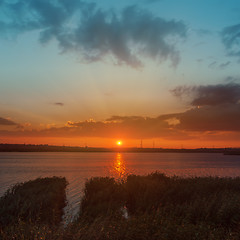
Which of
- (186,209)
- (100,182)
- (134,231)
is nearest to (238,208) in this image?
(186,209)

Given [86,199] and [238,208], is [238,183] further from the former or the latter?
[86,199]

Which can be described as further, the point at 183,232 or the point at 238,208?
the point at 238,208

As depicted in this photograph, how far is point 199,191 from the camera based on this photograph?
2197 centimetres

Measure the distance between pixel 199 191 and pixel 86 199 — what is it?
10.4m

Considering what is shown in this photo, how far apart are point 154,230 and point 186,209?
587 centimetres

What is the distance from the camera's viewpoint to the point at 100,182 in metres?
26.6

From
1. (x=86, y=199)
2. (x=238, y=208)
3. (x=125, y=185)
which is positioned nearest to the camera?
(x=238, y=208)

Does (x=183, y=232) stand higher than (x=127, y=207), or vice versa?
(x=183, y=232)

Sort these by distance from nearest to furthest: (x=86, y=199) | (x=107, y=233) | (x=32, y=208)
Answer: (x=107, y=233)
(x=32, y=208)
(x=86, y=199)

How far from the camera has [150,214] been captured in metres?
15.0

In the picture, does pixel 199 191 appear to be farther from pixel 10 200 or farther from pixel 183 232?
pixel 10 200

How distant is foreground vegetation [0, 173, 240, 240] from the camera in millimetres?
9977

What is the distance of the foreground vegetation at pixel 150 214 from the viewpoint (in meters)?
9.98

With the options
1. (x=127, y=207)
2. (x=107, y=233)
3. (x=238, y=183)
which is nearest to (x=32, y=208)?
(x=127, y=207)
